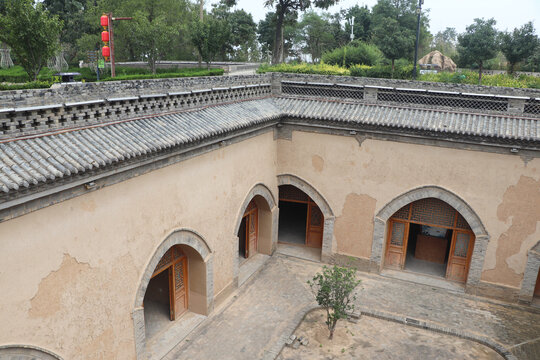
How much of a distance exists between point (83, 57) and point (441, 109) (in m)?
35.5

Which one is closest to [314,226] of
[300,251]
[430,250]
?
[300,251]

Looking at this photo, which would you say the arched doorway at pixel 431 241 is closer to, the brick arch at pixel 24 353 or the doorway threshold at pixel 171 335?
the doorway threshold at pixel 171 335

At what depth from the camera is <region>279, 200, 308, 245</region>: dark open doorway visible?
15364 mm

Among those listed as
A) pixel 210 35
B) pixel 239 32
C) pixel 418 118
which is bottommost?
pixel 418 118

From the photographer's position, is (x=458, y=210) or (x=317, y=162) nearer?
(x=458, y=210)

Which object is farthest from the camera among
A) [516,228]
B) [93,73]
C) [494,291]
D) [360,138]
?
[93,73]

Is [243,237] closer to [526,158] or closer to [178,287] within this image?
[178,287]

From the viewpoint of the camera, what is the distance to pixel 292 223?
1652 centimetres

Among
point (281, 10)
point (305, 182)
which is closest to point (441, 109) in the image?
point (305, 182)

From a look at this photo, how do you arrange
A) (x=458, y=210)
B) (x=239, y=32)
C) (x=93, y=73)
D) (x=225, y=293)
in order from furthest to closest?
1. (x=239, y=32)
2. (x=93, y=73)
3. (x=458, y=210)
4. (x=225, y=293)

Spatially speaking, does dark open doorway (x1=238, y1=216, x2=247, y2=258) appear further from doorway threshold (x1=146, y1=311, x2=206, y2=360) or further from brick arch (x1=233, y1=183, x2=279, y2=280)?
doorway threshold (x1=146, y1=311, x2=206, y2=360)

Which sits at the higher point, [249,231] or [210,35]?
[210,35]

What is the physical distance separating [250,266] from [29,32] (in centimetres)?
1074

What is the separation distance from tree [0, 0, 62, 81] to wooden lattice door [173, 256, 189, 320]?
29.7 feet
